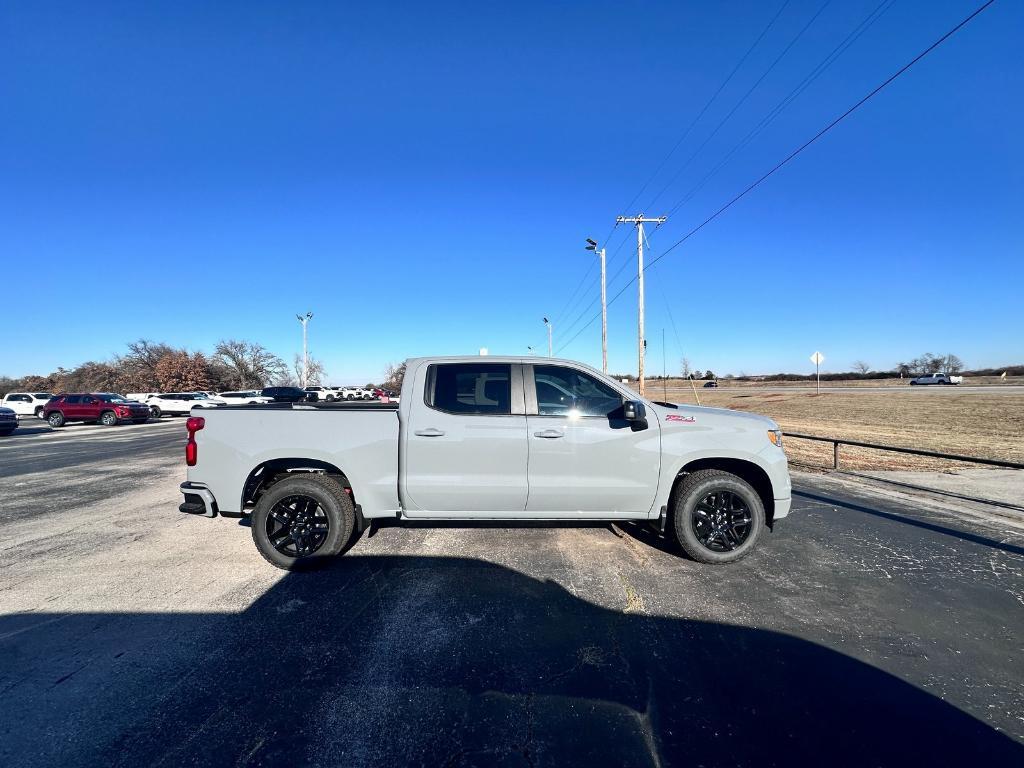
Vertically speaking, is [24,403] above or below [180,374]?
below

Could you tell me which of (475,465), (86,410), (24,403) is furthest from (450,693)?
(24,403)

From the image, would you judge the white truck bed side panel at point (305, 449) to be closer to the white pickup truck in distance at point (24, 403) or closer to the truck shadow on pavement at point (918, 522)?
the truck shadow on pavement at point (918, 522)

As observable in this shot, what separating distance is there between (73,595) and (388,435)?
106 inches

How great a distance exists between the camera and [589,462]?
3869 mm

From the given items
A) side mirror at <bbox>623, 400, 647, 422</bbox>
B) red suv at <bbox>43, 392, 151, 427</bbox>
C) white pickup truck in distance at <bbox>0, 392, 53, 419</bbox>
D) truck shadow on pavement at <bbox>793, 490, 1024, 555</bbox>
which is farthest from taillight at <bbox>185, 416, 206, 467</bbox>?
white pickup truck in distance at <bbox>0, 392, 53, 419</bbox>

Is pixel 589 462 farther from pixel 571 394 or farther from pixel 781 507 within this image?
pixel 781 507

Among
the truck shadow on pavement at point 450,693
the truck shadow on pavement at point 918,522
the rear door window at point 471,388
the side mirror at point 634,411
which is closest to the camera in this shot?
the truck shadow on pavement at point 450,693

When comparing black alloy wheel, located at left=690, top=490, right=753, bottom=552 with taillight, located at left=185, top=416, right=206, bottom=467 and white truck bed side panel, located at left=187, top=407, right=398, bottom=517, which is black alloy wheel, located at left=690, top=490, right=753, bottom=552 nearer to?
white truck bed side panel, located at left=187, top=407, right=398, bottom=517

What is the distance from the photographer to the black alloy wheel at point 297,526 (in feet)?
12.9

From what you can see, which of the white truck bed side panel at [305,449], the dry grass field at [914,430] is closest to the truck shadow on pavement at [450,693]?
the white truck bed side panel at [305,449]

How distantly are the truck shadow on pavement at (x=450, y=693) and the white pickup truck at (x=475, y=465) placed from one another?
2.80ft

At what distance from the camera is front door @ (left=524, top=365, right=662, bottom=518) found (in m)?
3.86

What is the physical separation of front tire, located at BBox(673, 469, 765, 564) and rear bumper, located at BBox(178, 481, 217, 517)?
4.25m

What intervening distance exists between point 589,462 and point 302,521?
2.69m
